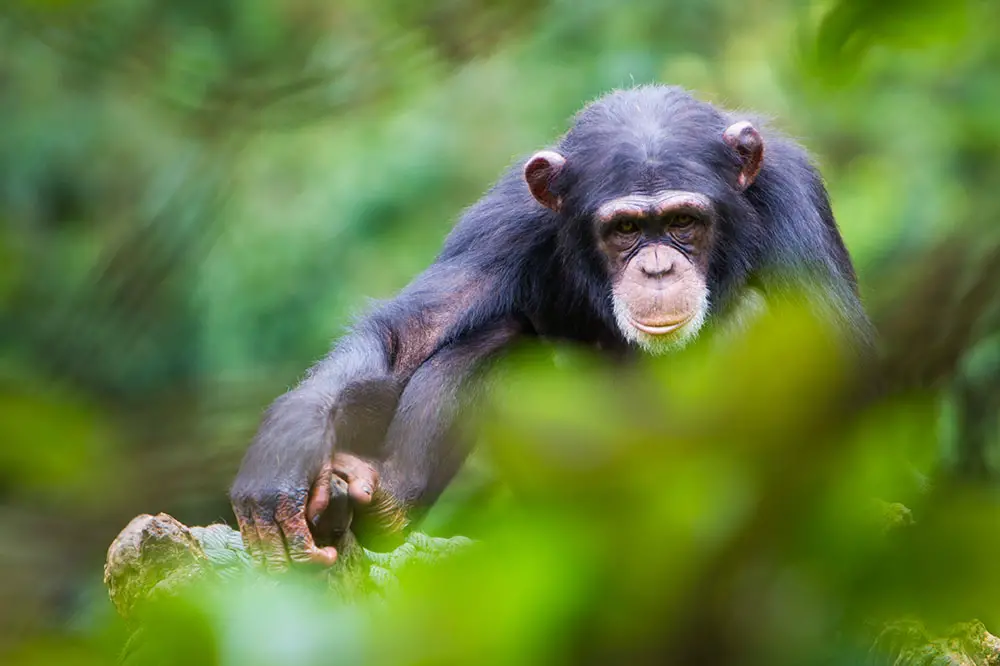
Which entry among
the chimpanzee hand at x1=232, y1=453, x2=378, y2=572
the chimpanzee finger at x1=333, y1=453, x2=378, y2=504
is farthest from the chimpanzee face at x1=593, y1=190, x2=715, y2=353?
the chimpanzee hand at x1=232, y1=453, x2=378, y2=572

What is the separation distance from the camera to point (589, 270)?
14.7 feet

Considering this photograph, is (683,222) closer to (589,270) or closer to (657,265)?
(657,265)

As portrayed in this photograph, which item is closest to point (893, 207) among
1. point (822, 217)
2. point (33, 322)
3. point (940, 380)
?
point (822, 217)

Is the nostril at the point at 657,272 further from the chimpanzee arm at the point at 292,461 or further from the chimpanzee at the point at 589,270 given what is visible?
the chimpanzee arm at the point at 292,461

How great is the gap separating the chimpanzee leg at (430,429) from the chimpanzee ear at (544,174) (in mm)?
578

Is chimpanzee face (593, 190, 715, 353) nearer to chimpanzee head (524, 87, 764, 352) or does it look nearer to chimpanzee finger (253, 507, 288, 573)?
chimpanzee head (524, 87, 764, 352)

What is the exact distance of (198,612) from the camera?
2.00 ft

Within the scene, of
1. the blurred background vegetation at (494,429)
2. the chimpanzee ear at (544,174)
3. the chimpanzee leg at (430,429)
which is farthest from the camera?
the chimpanzee ear at (544,174)

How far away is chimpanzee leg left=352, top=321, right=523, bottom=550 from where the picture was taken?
3881mm

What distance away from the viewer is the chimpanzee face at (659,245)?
157 inches

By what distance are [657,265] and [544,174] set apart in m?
0.57

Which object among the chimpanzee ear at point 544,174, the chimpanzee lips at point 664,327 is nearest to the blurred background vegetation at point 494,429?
the chimpanzee ear at point 544,174

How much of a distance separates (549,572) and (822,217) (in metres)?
4.10

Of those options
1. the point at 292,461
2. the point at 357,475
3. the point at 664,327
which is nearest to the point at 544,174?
the point at 664,327
